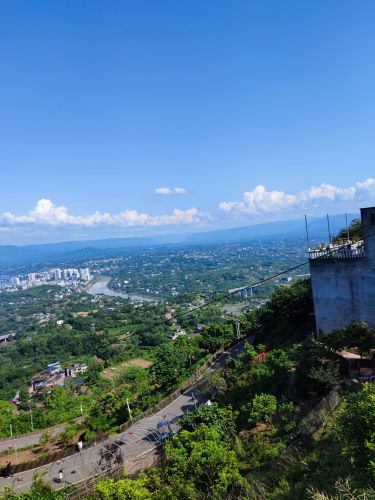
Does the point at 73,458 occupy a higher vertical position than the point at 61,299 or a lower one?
higher

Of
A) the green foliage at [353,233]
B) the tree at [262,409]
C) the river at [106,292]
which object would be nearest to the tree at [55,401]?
the tree at [262,409]

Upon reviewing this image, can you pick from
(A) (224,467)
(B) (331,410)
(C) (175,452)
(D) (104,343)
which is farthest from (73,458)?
(D) (104,343)

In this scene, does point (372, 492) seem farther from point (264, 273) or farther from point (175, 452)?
point (264, 273)

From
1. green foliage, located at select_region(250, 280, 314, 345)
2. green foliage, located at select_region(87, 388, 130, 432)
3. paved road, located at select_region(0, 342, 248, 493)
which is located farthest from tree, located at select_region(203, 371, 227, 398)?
green foliage, located at select_region(87, 388, 130, 432)

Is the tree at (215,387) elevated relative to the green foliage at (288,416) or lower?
lower

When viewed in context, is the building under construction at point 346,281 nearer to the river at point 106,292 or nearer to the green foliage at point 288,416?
the green foliage at point 288,416

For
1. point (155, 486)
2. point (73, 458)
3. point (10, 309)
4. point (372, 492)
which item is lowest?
point (10, 309)
